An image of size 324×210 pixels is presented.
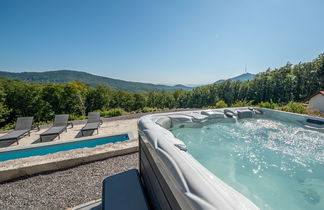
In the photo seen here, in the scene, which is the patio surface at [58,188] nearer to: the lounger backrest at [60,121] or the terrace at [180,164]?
the terrace at [180,164]

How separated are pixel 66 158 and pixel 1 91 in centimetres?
1529

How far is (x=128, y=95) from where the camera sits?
2217cm

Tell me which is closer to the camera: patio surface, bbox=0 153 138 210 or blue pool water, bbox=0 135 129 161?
patio surface, bbox=0 153 138 210

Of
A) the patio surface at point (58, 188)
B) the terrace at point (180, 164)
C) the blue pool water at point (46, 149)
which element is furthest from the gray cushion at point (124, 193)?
the blue pool water at point (46, 149)

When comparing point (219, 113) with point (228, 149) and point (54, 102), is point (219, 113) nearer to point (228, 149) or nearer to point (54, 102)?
point (228, 149)

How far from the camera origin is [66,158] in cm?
235

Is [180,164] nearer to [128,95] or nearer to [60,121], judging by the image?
[60,121]

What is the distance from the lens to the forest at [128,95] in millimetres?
12156

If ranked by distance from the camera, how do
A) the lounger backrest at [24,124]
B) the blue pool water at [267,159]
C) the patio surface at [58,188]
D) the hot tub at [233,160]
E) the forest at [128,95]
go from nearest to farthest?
the hot tub at [233,160]
the blue pool water at [267,159]
the patio surface at [58,188]
the lounger backrest at [24,124]
the forest at [128,95]

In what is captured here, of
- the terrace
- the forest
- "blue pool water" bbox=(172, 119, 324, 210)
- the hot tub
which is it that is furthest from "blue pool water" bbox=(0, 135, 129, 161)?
the forest

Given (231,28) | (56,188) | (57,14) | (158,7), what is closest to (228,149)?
(56,188)

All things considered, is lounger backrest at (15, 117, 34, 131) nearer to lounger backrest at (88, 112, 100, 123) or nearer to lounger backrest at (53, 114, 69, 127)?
lounger backrest at (53, 114, 69, 127)

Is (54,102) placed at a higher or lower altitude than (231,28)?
lower

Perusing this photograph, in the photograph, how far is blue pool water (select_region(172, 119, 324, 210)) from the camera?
1.48 m
